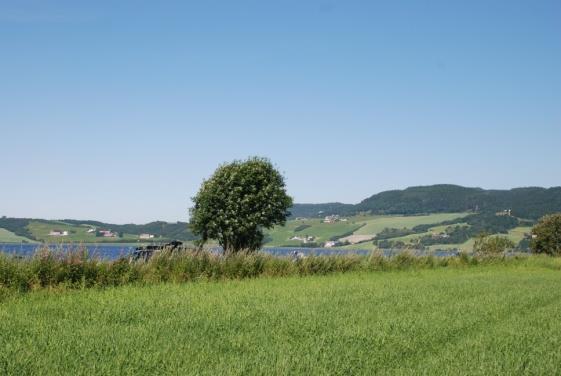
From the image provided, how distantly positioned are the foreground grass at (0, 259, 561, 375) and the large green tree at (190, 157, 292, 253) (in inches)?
900

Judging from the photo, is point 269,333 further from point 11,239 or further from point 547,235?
point 547,235

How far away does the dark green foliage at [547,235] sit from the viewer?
10706 cm

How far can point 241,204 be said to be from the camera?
39.5 m

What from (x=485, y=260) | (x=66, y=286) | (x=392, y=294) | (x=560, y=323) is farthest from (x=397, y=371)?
(x=485, y=260)

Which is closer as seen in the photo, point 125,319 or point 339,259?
point 125,319

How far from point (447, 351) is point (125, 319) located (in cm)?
570

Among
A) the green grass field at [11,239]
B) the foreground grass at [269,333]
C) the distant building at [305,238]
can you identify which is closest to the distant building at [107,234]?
the green grass field at [11,239]

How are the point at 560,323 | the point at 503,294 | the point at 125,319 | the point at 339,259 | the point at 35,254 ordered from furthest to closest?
the point at 339,259 → the point at 503,294 → the point at 35,254 → the point at 560,323 → the point at 125,319

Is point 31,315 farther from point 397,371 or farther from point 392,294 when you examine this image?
point 392,294

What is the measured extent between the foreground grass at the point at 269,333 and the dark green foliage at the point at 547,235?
99529mm

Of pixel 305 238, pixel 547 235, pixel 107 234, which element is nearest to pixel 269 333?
pixel 547 235

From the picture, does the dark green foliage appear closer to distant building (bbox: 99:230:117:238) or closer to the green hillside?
the green hillside

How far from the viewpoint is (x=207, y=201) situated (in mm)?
40438

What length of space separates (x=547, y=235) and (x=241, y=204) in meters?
86.2
